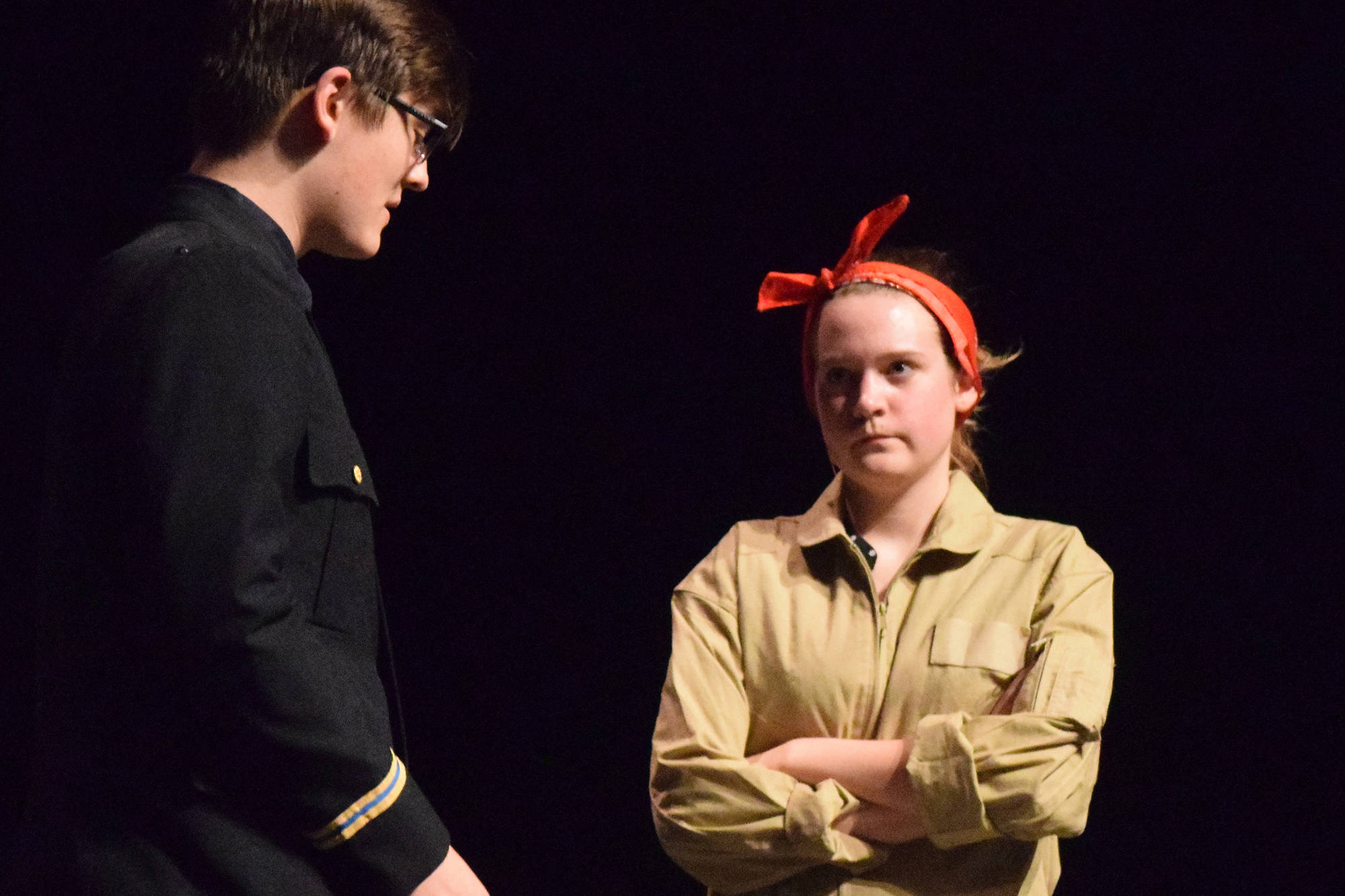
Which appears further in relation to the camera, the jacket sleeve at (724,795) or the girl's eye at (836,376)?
the girl's eye at (836,376)

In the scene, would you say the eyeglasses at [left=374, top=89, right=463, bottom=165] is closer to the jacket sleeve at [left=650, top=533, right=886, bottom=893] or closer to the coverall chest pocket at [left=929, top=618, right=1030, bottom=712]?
the jacket sleeve at [left=650, top=533, right=886, bottom=893]

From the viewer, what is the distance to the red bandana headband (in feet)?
6.82

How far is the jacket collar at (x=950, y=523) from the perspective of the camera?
79.7 inches

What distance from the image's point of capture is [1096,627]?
194cm

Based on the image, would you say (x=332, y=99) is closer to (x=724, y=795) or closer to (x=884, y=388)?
(x=884, y=388)

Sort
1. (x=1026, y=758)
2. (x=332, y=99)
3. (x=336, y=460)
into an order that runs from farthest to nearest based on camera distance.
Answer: (x=1026, y=758) → (x=332, y=99) → (x=336, y=460)

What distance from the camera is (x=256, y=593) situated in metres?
1.28

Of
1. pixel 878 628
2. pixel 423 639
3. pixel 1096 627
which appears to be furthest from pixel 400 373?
pixel 1096 627

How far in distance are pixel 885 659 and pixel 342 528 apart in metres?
0.83

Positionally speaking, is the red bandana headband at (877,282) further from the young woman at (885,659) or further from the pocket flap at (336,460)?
the pocket flap at (336,460)

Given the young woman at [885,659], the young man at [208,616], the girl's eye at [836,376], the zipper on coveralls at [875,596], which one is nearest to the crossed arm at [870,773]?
the young woman at [885,659]

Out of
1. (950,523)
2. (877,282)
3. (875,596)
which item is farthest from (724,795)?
(877,282)

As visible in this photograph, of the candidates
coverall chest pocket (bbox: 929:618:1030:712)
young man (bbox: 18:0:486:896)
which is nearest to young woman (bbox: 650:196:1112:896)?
coverall chest pocket (bbox: 929:618:1030:712)

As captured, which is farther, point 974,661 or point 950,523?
point 950,523
